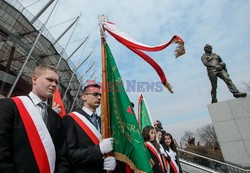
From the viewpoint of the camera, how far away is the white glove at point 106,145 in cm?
212

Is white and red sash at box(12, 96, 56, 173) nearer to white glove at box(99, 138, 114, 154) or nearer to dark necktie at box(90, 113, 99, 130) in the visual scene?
white glove at box(99, 138, 114, 154)

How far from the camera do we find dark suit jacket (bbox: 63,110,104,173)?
2.05m

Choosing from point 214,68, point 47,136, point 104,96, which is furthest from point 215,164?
point 47,136

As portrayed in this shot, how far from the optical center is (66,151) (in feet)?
6.64

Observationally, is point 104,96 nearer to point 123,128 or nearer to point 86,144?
point 123,128

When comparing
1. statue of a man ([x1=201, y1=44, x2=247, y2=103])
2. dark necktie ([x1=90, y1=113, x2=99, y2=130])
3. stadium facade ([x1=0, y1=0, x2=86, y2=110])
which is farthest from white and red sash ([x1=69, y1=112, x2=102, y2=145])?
stadium facade ([x1=0, y1=0, x2=86, y2=110])

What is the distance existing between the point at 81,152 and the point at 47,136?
428 millimetres

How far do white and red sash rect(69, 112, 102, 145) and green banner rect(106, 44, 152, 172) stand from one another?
0.18 metres

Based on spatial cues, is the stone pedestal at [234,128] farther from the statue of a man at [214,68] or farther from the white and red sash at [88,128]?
the white and red sash at [88,128]

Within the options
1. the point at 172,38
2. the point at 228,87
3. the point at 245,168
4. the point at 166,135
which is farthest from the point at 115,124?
the point at 228,87

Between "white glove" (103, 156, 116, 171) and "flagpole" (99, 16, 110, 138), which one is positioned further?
"flagpole" (99, 16, 110, 138)

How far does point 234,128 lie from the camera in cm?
622

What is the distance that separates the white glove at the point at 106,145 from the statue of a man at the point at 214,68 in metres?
5.86

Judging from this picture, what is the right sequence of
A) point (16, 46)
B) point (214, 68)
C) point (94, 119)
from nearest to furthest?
point (94, 119) < point (214, 68) < point (16, 46)
